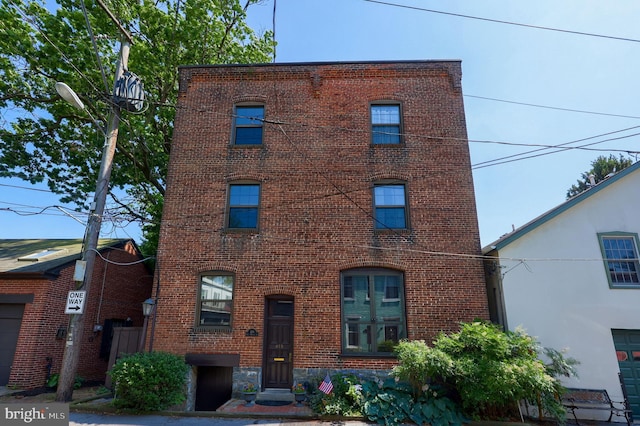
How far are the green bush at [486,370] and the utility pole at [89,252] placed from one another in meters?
7.53

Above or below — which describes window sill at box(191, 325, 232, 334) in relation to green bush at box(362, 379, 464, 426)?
above

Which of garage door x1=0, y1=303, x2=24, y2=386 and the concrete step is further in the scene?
garage door x1=0, y1=303, x2=24, y2=386

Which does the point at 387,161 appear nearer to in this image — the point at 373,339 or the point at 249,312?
the point at 373,339

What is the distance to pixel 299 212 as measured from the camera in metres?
10.4

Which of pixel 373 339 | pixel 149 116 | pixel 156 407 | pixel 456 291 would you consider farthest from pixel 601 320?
pixel 149 116

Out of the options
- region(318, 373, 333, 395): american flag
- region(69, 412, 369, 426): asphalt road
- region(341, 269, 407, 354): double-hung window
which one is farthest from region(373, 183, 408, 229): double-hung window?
region(69, 412, 369, 426): asphalt road

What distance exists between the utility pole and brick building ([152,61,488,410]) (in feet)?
6.54

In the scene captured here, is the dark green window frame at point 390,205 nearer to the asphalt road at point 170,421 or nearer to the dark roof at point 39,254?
the asphalt road at point 170,421

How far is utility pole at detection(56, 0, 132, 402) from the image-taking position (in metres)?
7.83

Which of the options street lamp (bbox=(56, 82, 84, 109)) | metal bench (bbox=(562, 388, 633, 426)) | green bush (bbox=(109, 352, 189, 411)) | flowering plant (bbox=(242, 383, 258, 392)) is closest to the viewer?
street lamp (bbox=(56, 82, 84, 109))

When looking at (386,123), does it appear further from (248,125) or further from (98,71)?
(98,71)

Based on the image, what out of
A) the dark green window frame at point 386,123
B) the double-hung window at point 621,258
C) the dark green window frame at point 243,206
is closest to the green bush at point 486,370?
the double-hung window at point 621,258

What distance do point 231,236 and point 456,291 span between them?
6.74 m

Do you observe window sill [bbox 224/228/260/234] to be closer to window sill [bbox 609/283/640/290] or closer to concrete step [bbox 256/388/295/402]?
concrete step [bbox 256/388/295/402]
